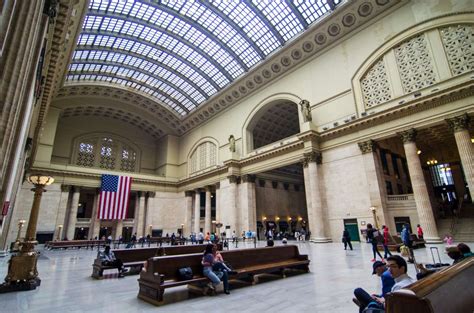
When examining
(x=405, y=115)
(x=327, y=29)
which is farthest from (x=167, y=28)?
(x=405, y=115)

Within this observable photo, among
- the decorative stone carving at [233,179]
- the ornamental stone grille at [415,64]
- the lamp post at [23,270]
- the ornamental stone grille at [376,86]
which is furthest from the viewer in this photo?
the decorative stone carving at [233,179]

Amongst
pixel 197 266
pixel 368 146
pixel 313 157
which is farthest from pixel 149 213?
pixel 197 266

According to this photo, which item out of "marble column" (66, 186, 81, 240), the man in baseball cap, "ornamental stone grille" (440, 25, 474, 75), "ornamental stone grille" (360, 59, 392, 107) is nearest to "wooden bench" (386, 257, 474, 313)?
the man in baseball cap

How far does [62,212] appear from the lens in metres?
28.1

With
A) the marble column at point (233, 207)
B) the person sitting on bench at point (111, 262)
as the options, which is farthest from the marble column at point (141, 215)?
the person sitting on bench at point (111, 262)

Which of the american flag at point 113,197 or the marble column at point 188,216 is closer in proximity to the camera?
the american flag at point 113,197

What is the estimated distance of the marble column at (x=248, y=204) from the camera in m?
25.5

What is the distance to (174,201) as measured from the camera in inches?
1439

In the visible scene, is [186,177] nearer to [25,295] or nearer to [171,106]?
[171,106]

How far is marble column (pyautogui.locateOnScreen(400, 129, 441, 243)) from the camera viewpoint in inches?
575

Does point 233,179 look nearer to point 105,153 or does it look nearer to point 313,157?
point 313,157

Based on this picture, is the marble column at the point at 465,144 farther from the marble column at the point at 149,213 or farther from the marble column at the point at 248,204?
the marble column at the point at 149,213

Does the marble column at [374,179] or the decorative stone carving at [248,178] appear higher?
the decorative stone carving at [248,178]

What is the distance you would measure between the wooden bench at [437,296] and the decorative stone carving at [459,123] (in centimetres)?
1648
